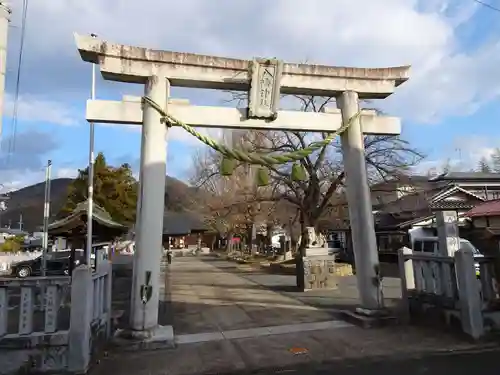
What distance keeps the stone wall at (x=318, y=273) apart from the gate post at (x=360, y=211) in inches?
239

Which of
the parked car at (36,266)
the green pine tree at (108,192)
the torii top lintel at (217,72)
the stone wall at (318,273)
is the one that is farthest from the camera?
the green pine tree at (108,192)

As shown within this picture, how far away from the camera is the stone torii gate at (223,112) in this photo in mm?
7555

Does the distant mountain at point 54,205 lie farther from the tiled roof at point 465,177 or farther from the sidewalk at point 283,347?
the sidewalk at point 283,347

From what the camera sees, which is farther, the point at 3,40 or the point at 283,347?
the point at 283,347

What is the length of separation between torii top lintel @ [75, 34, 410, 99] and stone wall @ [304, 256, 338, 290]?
759 cm

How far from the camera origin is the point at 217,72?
8414 mm

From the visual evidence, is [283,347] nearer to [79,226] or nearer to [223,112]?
[223,112]

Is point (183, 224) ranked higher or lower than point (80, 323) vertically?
higher

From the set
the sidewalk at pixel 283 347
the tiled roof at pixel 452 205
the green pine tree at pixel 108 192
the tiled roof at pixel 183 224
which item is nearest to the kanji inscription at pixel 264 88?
the sidewalk at pixel 283 347

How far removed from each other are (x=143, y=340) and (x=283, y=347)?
247 cm

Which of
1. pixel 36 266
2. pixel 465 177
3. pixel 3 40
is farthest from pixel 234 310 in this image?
pixel 465 177

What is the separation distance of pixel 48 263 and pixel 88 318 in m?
17.4

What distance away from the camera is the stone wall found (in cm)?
1499

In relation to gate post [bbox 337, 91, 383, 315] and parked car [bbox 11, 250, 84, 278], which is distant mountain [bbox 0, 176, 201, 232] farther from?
gate post [bbox 337, 91, 383, 315]
